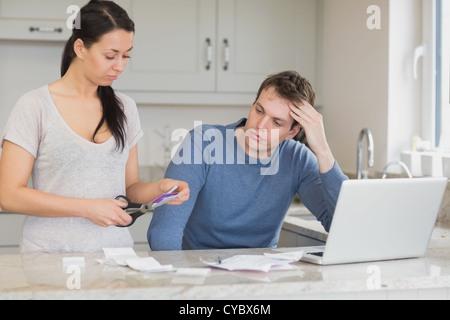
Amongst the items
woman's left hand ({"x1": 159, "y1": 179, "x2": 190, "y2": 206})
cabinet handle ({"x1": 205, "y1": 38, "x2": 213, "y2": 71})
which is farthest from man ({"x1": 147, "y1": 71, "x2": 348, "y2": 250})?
cabinet handle ({"x1": 205, "y1": 38, "x2": 213, "y2": 71})

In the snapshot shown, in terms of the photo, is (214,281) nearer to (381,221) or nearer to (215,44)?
(381,221)

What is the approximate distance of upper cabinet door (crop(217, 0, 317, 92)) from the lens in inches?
140

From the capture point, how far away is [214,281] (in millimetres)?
1321

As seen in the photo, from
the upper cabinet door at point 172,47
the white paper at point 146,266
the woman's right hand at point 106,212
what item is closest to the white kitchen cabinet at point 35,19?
the upper cabinet door at point 172,47

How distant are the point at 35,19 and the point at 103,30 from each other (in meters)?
1.86

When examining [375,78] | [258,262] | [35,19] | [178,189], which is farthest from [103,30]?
[35,19]

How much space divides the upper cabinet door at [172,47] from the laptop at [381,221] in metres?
2.05

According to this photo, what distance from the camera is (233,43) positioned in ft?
11.7

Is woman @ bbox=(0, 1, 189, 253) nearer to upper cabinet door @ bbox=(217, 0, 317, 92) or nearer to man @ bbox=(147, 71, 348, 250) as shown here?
man @ bbox=(147, 71, 348, 250)

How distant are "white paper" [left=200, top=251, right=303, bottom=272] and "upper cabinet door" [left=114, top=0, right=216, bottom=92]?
211 centimetres

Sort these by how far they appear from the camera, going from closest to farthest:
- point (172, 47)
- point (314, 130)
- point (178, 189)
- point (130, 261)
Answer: point (130, 261)
point (178, 189)
point (314, 130)
point (172, 47)

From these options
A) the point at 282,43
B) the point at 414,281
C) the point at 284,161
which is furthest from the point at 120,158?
the point at 282,43
